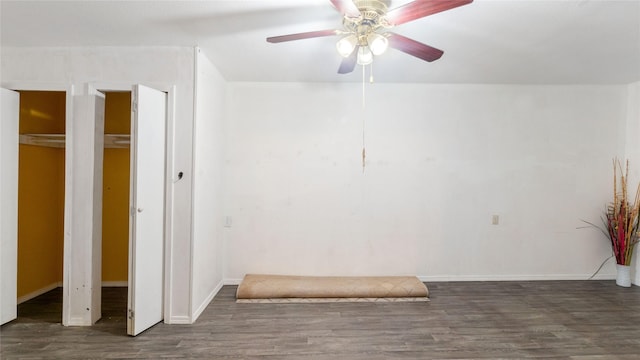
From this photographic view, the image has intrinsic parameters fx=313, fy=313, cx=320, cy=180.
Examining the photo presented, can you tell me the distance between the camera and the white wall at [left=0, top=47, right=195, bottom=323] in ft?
8.71

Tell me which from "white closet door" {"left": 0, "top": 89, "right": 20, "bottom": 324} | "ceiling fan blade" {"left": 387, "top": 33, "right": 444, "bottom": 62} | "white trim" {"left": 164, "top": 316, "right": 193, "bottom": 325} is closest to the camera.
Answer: "ceiling fan blade" {"left": 387, "top": 33, "right": 444, "bottom": 62}

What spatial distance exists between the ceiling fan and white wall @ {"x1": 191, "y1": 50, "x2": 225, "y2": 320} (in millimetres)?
1268

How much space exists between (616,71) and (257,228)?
4.16 m

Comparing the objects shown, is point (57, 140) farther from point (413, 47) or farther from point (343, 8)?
point (413, 47)

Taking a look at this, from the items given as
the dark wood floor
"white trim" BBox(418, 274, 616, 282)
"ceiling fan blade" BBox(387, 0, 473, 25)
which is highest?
"ceiling fan blade" BBox(387, 0, 473, 25)

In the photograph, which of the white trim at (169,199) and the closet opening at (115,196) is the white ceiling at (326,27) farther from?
the closet opening at (115,196)

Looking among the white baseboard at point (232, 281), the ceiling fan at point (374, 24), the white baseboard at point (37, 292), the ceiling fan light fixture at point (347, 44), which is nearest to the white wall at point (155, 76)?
the white baseboard at point (232, 281)

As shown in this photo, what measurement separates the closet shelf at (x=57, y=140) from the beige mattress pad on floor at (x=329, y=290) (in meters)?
1.89

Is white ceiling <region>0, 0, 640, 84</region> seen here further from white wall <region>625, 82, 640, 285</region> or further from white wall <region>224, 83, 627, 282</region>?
white wall <region>625, 82, 640, 285</region>

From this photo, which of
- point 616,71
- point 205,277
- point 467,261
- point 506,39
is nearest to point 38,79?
point 205,277

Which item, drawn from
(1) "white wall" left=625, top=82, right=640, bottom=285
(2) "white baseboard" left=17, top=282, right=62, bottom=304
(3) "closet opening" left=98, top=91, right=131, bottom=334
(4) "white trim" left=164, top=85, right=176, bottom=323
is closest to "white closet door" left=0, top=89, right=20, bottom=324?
(2) "white baseboard" left=17, top=282, right=62, bottom=304

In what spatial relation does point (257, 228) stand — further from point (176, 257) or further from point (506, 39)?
point (506, 39)

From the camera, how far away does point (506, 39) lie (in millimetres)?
2455

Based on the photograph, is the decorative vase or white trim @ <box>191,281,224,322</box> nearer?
Result: white trim @ <box>191,281,224,322</box>
